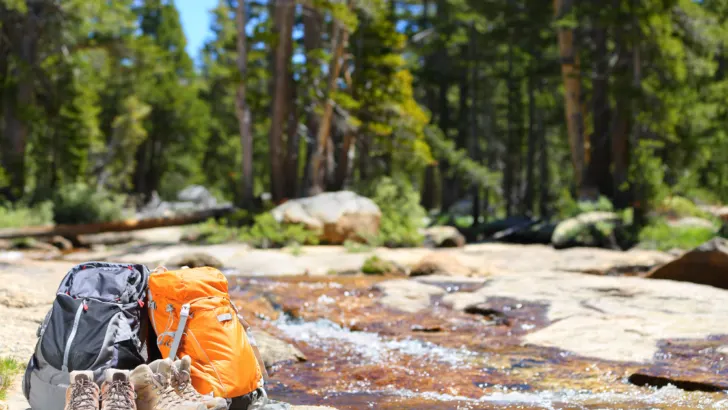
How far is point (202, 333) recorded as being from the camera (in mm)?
4375

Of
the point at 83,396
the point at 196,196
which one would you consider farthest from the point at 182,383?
the point at 196,196

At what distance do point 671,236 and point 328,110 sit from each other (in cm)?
939

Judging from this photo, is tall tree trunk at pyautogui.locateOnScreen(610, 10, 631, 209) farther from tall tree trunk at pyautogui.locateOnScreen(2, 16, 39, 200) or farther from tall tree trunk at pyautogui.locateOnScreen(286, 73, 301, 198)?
tall tree trunk at pyautogui.locateOnScreen(2, 16, 39, 200)

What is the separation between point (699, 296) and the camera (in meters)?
8.73

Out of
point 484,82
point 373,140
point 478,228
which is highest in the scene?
Answer: point 484,82

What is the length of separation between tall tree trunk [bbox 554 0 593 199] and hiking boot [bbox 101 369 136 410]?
69.0 ft

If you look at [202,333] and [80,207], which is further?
[80,207]

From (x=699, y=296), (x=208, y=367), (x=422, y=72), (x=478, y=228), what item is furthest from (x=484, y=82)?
(x=208, y=367)

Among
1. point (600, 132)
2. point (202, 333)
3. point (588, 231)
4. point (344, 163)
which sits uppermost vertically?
point (600, 132)

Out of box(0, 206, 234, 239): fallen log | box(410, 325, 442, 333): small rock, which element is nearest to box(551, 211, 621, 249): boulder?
box(0, 206, 234, 239): fallen log

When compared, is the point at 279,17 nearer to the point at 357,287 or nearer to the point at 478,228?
the point at 478,228

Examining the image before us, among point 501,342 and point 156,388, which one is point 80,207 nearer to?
point 501,342

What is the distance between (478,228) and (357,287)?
14.8 meters

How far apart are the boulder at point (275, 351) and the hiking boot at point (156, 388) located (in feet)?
8.60
